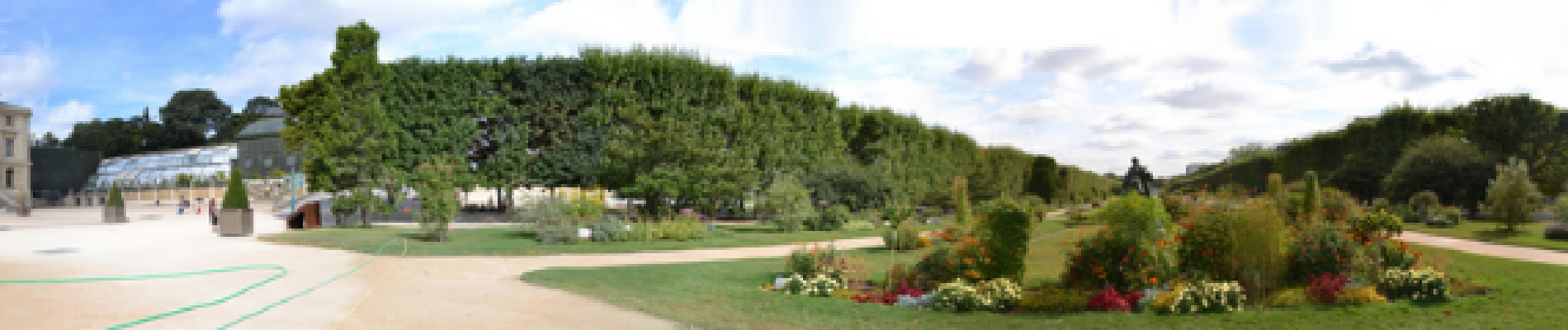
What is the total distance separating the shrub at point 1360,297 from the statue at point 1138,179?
50.0 feet

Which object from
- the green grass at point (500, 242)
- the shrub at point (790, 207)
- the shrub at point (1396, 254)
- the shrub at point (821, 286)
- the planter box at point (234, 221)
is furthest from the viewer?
the shrub at point (790, 207)

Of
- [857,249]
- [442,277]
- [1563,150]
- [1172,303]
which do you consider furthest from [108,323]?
[1563,150]

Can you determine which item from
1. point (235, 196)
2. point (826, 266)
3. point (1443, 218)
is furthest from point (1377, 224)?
point (235, 196)

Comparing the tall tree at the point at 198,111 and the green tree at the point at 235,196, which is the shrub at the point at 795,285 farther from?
the tall tree at the point at 198,111

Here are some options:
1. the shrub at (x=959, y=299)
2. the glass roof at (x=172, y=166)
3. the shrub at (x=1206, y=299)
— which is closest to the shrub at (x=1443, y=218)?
the shrub at (x=1206, y=299)

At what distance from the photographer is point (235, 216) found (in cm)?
1930

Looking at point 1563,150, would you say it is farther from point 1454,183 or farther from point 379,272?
point 379,272

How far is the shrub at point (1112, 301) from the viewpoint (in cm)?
793

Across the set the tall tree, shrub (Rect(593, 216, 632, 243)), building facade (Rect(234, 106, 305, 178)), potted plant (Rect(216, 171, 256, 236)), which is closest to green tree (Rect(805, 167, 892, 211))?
shrub (Rect(593, 216, 632, 243))

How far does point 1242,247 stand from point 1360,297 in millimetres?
1292

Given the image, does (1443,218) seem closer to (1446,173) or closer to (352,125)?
(1446,173)

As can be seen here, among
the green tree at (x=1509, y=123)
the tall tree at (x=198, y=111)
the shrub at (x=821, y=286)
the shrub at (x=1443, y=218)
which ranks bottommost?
the shrub at (x=1443, y=218)

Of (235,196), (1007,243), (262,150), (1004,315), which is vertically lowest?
(1004,315)

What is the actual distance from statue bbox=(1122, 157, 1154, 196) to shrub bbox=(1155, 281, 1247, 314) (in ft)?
53.0
